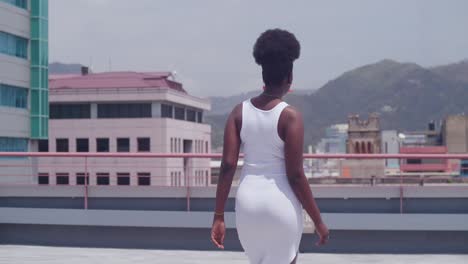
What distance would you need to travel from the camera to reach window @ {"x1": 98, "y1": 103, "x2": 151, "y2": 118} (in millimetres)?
112062

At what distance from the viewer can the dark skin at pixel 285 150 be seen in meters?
4.38

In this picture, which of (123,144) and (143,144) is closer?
(123,144)

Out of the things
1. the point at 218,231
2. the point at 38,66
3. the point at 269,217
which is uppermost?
the point at 38,66

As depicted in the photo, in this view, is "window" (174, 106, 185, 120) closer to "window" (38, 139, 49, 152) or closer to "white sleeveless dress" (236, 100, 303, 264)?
"window" (38, 139, 49, 152)

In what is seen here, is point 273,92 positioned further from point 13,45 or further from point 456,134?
point 456,134

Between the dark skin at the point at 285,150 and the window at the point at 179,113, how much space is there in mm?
113951

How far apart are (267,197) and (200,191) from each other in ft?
25.8

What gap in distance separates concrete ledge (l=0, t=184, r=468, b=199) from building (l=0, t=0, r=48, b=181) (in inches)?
2557

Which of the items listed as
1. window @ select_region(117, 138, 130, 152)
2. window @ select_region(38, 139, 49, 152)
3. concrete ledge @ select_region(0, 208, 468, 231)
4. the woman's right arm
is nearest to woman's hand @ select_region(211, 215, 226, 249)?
the woman's right arm

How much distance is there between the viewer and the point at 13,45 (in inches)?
3196

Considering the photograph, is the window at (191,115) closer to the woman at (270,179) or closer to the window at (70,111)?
the window at (70,111)

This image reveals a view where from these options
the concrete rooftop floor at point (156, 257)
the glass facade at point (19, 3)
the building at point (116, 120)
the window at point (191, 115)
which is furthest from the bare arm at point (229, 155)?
the window at point (191, 115)

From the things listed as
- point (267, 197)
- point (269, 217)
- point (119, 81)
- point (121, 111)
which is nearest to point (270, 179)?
point (267, 197)

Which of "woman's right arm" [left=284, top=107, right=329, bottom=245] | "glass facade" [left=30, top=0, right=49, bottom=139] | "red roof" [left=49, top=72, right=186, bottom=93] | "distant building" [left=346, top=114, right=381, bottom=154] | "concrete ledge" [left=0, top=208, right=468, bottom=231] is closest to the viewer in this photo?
"woman's right arm" [left=284, top=107, right=329, bottom=245]
